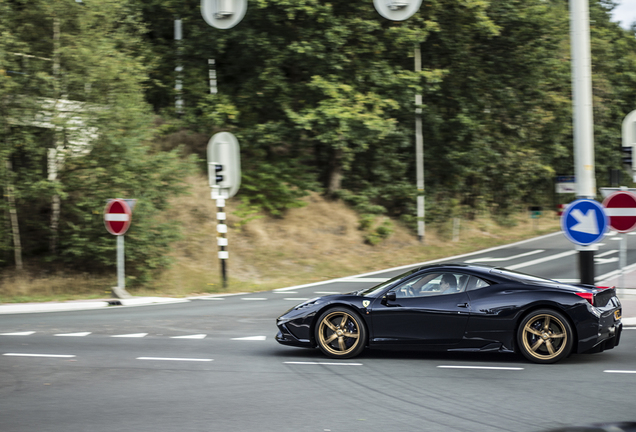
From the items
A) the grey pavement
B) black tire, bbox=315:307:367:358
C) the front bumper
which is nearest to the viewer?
black tire, bbox=315:307:367:358

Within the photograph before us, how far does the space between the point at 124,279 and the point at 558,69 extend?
20587 millimetres

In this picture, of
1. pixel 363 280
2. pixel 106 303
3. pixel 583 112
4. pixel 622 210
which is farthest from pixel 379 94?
pixel 583 112

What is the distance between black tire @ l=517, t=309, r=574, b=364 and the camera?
26.3ft

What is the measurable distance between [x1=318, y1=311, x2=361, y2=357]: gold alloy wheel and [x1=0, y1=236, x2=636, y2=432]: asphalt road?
20cm

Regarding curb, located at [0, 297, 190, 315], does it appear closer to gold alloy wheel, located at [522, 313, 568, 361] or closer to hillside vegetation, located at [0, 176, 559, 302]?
hillside vegetation, located at [0, 176, 559, 302]

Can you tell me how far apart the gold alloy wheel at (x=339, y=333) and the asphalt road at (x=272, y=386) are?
0.20 metres

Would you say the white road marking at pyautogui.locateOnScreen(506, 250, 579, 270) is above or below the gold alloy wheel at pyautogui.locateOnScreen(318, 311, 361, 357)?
above

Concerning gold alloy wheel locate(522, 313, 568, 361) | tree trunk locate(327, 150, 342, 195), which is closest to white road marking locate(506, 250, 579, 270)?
tree trunk locate(327, 150, 342, 195)

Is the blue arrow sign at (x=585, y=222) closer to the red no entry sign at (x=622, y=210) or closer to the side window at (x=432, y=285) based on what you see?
the red no entry sign at (x=622, y=210)

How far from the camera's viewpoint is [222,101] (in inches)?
1006

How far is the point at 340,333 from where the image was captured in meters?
8.88

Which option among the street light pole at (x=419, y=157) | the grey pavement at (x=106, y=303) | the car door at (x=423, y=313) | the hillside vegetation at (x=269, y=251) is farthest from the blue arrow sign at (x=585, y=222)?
the street light pole at (x=419, y=157)

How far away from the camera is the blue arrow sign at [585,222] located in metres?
10.7

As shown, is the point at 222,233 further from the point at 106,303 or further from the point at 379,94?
the point at 379,94
